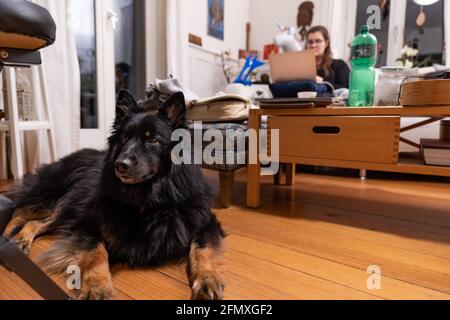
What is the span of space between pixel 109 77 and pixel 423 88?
2675 mm

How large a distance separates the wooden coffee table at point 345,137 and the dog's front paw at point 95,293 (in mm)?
1013

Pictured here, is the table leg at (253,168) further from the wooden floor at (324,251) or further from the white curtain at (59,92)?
the white curtain at (59,92)

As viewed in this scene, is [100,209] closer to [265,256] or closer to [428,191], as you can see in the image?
[265,256]

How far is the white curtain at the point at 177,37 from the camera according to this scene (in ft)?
10.7

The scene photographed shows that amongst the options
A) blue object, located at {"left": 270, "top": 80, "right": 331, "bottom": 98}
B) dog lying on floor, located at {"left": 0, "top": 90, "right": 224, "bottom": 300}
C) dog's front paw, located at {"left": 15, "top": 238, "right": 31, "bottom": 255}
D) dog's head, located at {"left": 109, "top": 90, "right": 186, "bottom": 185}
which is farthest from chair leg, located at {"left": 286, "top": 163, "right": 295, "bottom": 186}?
dog's front paw, located at {"left": 15, "top": 238, "right": 31, "bottom": 255}

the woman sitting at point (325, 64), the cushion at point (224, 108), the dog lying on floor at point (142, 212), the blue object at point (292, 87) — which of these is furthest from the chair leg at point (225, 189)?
the woman sitting at point (325, 64)

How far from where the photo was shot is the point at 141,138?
99cm

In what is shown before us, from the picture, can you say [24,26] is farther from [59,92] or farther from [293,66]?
[59,92]

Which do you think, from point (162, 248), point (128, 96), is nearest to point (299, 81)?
point (128, 96)

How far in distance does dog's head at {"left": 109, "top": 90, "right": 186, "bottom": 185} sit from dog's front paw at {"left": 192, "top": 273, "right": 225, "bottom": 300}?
373mm

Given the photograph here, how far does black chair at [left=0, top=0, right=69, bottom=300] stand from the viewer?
20.9 inches

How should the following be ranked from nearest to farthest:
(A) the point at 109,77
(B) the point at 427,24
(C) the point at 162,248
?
(C) the point at 162,248 → (A) the point at 109,77 → (B) the point at 427,24

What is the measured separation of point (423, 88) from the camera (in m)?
1.15
